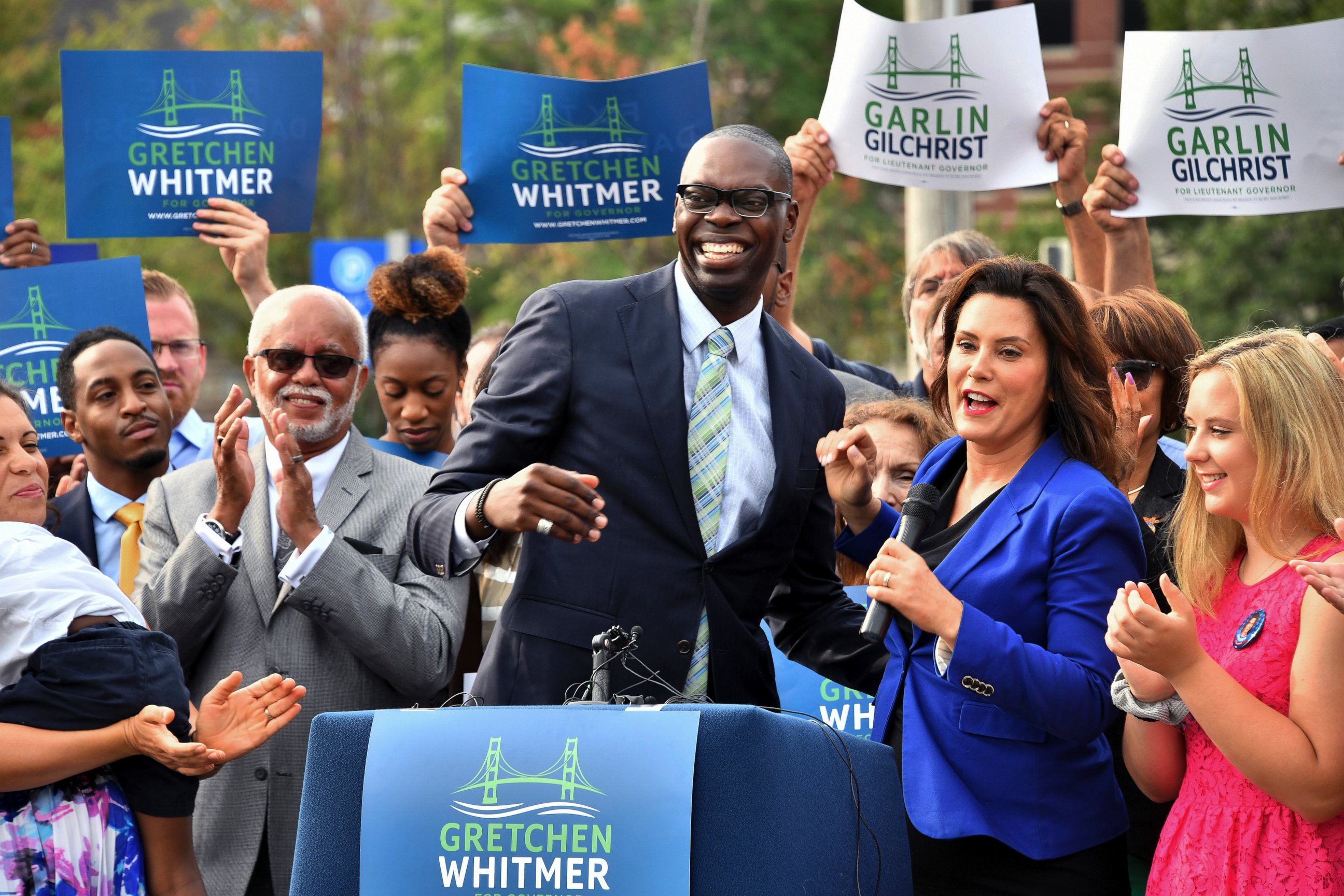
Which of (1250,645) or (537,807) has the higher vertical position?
(1250,645)

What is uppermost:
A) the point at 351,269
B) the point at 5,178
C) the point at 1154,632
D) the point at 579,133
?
the point at 351,269

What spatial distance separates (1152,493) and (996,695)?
1533 millimetres

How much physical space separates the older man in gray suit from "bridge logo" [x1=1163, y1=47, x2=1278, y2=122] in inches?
127

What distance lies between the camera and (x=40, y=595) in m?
3.42

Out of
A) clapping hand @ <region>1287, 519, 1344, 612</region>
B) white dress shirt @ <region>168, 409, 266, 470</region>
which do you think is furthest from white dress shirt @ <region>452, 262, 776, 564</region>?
white dress shirt @ <region>168, 409, 266, 470</region>

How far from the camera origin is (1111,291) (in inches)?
223

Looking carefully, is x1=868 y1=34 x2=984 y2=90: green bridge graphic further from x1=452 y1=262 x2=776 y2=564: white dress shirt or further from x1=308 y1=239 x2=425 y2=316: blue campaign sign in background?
x1=308 y1=239 x2=425 y2=316: blue campaign sign in background

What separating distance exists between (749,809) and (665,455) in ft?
3.52

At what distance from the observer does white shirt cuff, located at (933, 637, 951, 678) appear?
3.28 metres

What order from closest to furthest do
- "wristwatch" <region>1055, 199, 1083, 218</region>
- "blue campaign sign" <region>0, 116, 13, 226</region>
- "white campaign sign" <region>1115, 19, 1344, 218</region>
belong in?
"white campaign sign" <region>1115, 19, 1344, 218</region>, "wristwatch" <region>1055, 199, 1083, 218</region>, "blue campaign sign" <region>0, 116, 13, 226</region>

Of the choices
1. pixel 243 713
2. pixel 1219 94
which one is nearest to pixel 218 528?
pixel 243 713

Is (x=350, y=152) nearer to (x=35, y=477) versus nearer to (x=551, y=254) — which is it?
(x=551, y=254)

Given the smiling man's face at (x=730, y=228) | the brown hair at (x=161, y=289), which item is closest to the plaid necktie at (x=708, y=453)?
the smiling man's face at (x=730, y=228)

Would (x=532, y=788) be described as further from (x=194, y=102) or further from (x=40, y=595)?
(x=194, y=102)
